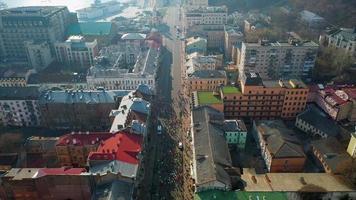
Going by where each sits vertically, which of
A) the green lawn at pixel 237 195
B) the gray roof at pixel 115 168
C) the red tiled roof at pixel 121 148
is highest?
the red tiled roof at pixel 121 148

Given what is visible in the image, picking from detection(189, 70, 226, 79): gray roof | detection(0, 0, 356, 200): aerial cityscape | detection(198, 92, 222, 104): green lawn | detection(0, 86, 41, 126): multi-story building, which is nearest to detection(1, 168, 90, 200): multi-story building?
detection(0, 0, 356, 200): aerial cityscape

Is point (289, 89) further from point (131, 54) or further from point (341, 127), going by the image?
point (131, 54)

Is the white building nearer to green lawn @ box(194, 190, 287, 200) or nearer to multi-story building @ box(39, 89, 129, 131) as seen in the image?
multi-story building @ box(39, 89, 129, 131)

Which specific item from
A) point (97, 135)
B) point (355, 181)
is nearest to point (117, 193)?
point (97, 135)

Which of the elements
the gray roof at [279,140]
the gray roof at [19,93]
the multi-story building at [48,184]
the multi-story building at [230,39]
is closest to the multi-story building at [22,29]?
the gray roof at [19,93]

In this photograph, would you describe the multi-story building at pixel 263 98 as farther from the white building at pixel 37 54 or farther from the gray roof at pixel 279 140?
the white building at pixel 37 54

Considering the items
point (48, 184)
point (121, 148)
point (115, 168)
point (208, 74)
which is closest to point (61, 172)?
point (48, 184)

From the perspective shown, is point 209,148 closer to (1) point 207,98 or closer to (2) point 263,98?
(1) point 207,98
